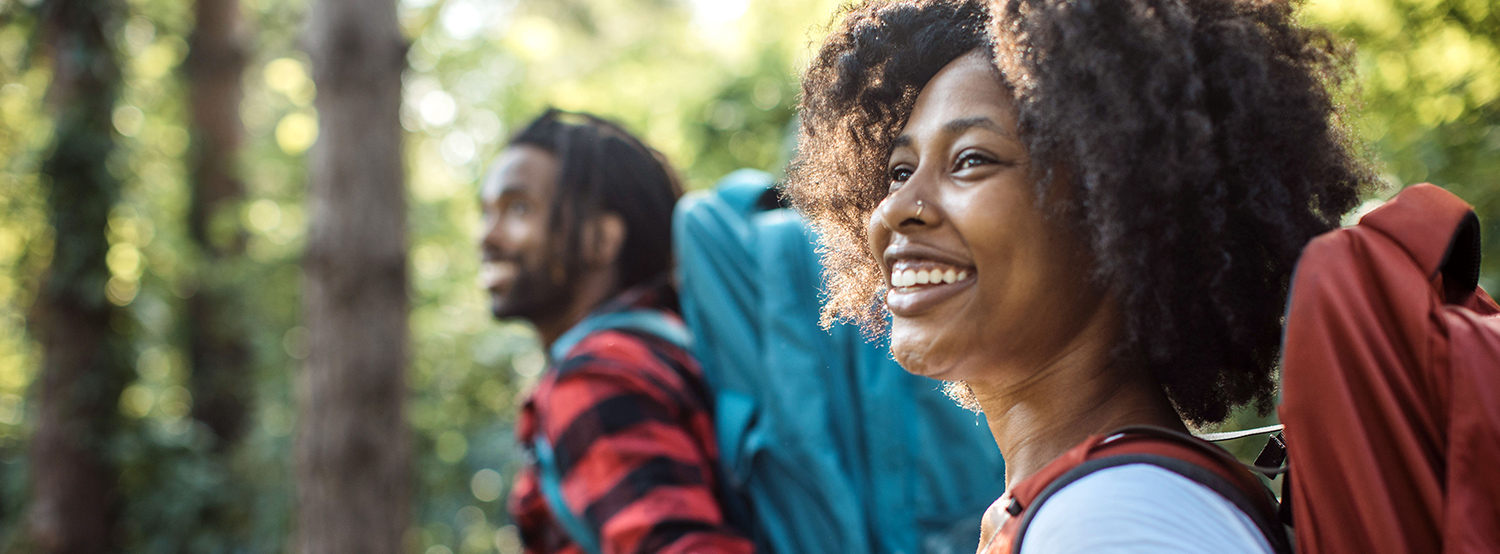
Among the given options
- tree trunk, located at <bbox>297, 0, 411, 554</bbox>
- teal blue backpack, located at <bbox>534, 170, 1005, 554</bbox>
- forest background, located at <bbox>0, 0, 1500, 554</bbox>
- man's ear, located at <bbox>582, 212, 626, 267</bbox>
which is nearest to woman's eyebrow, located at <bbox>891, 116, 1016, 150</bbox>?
teal blue backpack, located at <bbox>534, 170, 1005, 554</bbox>

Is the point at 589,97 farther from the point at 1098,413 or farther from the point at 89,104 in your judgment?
the point at 1098,413

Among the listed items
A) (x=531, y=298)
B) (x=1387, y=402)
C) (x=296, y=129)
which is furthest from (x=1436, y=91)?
(x=296, y=129)

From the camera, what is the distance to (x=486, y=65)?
315 inches

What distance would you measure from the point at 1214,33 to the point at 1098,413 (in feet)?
1.50

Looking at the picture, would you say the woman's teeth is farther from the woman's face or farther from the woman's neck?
the woman's neck

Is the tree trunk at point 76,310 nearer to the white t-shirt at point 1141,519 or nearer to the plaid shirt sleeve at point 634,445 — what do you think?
the plaid shirt sleeve at point 634,445

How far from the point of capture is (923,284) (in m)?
1.25

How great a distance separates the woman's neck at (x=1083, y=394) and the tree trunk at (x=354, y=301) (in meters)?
3.36

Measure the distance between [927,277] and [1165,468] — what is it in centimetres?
36

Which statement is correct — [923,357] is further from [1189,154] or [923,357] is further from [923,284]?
[1189,154]

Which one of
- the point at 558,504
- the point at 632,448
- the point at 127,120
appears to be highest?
the point at 127,120

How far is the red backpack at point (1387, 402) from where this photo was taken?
2.70 feet

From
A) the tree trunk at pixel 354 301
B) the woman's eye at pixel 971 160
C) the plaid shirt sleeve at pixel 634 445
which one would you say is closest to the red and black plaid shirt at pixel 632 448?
the plaid shirt sleeve at pixel 634 445

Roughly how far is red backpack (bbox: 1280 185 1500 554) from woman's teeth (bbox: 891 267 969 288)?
0.39 meters
